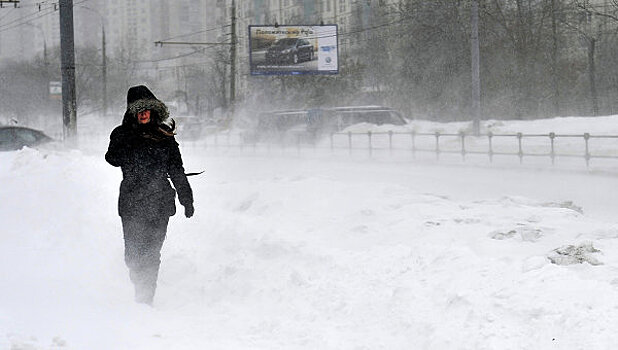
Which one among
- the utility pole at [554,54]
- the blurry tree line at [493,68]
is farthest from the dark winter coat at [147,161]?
the utility pole at [554,54]

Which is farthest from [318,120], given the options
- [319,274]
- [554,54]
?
[319,274]

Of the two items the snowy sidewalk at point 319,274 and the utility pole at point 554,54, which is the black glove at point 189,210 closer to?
the snowy sidewalk at point 319,274

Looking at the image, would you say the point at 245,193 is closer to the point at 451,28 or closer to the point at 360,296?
the point at 360,296

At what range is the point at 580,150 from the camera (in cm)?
1981

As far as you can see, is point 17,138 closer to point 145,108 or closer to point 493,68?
point 145,108

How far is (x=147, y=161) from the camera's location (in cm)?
636

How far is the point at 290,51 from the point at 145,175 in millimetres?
36923

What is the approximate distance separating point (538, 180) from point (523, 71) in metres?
22.6

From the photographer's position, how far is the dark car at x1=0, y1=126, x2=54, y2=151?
21.3m

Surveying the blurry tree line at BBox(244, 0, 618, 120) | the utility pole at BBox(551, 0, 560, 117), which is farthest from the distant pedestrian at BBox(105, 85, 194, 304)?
the utility pole at BBox(551, 0, 560, 117)

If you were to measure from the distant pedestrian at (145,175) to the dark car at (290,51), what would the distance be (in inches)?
1443

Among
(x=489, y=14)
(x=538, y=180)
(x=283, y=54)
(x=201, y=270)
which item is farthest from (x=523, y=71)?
(x=201, y=270)

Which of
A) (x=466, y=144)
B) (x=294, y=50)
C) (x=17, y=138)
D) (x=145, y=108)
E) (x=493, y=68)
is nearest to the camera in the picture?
(x=145, y=108)

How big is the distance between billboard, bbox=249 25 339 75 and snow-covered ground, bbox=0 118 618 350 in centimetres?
3126
